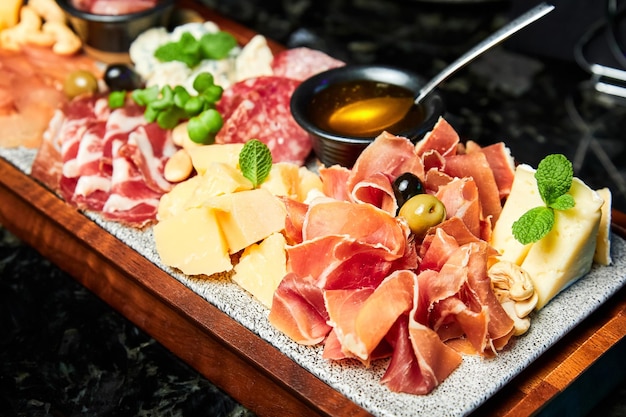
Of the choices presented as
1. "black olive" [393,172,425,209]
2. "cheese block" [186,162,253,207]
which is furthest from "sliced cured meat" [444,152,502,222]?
"cheese block" [186,162,253,207]

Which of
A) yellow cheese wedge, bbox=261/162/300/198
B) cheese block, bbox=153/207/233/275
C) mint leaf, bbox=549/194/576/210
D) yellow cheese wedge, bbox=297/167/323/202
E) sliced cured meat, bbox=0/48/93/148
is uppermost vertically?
mint leaf, bbox=549/194/576/210

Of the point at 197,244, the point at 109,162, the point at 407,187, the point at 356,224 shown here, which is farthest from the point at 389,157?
the point at 109,162

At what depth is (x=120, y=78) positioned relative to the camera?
8.07 feet

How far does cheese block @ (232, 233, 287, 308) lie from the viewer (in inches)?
70.6

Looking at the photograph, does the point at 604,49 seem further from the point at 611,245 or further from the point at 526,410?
the point at 526,410

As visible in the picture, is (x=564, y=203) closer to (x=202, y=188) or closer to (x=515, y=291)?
(x=515, y=291)

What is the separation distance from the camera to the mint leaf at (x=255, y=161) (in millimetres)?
1939

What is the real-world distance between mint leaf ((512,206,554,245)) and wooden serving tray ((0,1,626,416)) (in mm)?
239

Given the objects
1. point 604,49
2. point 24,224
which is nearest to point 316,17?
point 604,49

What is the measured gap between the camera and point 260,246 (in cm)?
184

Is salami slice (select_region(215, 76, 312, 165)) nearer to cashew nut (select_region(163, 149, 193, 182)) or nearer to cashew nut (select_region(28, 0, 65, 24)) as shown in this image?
cashew nut (select_region(163, 149, 193, 182))

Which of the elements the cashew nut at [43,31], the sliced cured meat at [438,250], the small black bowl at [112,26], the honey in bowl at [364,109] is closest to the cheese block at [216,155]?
the honey in bowl at [364,109]

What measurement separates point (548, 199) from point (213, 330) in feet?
2.38

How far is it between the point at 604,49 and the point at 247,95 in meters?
1.29
